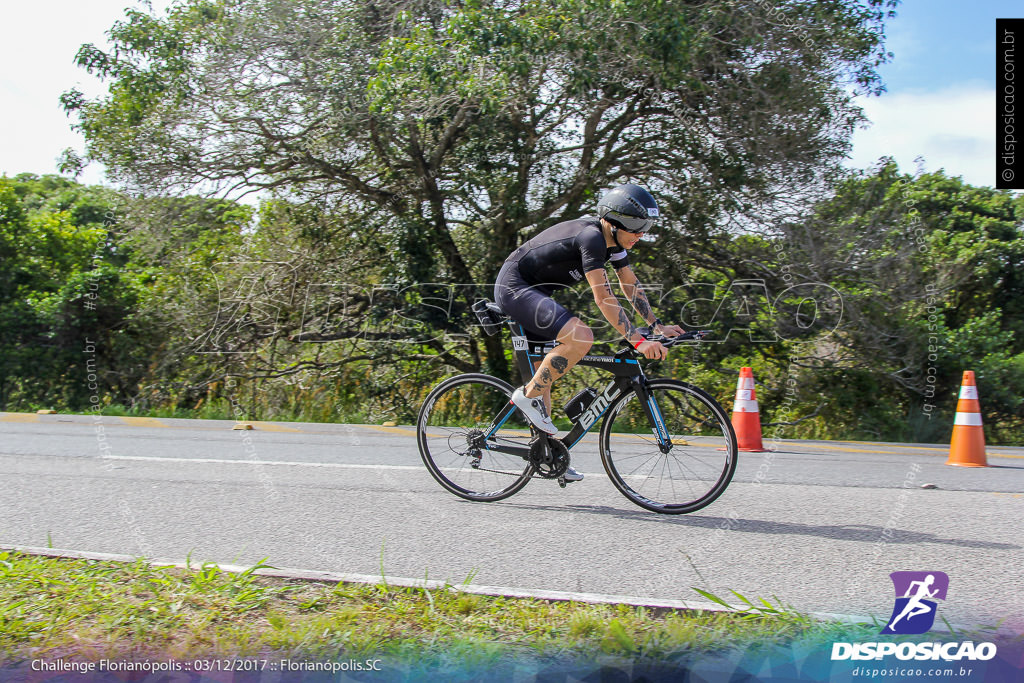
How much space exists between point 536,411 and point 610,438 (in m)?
0.50

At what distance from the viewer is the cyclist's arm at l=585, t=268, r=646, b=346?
4.73 m

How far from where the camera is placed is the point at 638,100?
41.7 feet

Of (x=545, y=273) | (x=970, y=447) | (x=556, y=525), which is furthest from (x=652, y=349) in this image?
(x=970, y=447)

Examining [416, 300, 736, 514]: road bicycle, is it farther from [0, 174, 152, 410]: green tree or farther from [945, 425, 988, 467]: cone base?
[0, 174, 152, 410]: green tree

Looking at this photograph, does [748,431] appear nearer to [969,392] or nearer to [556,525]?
[969,392]

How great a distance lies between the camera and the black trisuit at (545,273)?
494 cm

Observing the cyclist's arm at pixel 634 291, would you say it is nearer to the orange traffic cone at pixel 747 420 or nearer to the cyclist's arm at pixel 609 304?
the cyclist's arm at pixel 609 304

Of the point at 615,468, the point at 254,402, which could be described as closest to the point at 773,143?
the point at 615,468

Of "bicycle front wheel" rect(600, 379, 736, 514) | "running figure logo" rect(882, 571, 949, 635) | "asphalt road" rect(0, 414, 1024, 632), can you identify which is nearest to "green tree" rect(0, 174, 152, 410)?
"asphalt road" rect(0, 414, 1024, 632)

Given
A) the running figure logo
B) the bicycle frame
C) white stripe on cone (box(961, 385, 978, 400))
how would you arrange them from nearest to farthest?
the running figure logo, the bicycle frame, white stripe on cone (box(961, 385, 978, 400))

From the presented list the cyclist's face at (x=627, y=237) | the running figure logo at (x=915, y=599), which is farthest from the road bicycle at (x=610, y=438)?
the running figure logo at (x=915, y=599)

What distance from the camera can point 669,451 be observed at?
509 centimetres

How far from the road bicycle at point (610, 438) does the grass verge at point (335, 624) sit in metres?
1.78

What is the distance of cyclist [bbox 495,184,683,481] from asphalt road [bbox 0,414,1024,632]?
87cm
